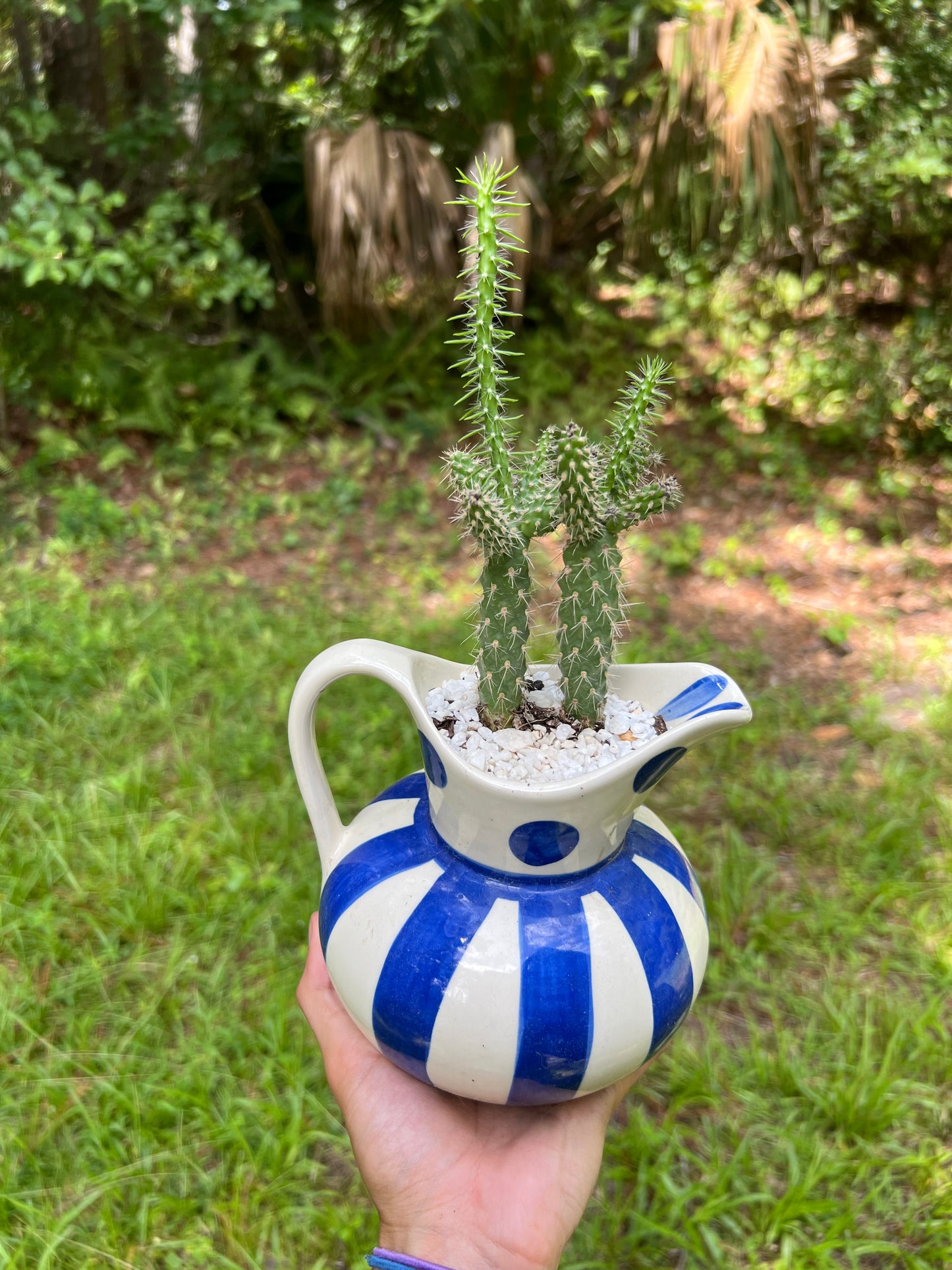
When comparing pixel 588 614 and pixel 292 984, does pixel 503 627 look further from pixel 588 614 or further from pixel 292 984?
pixel 292 984

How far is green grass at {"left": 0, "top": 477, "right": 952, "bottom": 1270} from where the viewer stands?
4.74 ft

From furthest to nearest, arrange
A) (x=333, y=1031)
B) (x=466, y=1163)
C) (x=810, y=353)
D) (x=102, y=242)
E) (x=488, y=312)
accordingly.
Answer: (x=810, y=353)
(x=102, y=242)
(x=333, y=1031)
(x=466, y=1163)
(x=488, y=312)

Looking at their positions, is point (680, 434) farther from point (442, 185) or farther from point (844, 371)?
point (442, 185)

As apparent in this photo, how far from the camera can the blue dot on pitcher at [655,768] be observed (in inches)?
36.4

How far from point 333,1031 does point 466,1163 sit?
0.25 meters

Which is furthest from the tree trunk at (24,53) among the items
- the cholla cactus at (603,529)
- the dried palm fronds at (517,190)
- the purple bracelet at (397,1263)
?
the purple bracelet at (397,1263)

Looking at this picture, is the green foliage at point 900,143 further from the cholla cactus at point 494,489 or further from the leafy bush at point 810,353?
the cholla cactus at point 494,489

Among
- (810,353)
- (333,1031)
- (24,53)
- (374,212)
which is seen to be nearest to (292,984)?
(333,1031)

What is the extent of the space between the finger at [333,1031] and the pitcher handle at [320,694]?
0.16m

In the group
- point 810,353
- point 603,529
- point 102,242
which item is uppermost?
point 603,529

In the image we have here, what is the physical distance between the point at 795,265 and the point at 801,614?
2.20 m

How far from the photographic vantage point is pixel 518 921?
37.7 inches

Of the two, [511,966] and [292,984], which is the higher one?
[511,966]

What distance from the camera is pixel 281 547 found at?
3375 millimetres
